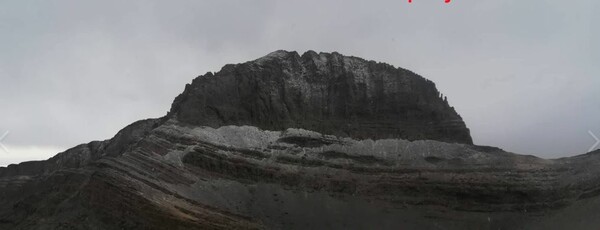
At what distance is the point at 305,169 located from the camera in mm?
84875

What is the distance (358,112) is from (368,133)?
5.36 metres

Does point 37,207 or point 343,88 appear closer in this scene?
point 37,207

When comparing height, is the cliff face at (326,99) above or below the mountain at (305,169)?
above

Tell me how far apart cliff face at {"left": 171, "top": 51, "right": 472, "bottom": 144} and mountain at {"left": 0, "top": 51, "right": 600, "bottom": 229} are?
195mm

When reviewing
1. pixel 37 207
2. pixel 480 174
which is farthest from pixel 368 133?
pixel 37 207

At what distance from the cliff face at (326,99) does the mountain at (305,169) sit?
0.19 metres

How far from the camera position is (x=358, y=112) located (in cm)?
10094

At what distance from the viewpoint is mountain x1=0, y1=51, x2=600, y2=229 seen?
67.3m

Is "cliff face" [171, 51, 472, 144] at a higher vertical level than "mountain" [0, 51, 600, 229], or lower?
higher

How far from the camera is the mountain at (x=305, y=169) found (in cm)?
6731

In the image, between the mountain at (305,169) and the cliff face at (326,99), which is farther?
the cliff face at (326,99)

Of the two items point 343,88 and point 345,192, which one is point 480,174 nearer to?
point 345,192

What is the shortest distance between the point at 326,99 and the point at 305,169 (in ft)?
63.6

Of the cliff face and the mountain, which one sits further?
the cliff face
